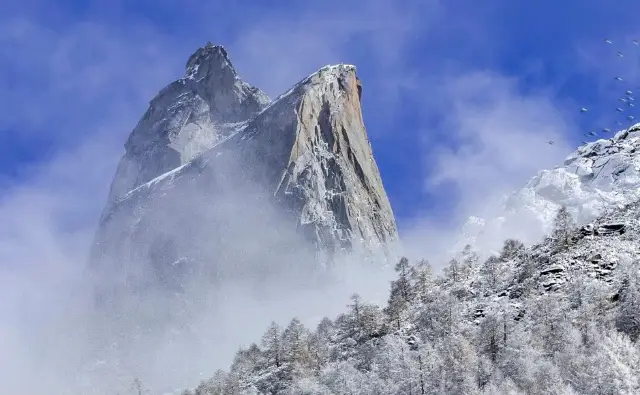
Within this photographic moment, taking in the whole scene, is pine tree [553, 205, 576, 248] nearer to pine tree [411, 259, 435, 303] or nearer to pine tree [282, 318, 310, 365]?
pine tree [411, 259, 435, 303]

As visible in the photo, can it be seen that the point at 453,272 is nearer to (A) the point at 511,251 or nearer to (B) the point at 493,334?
(A) the point at 511,251

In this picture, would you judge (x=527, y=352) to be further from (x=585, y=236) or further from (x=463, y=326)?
(x=585, y=236)

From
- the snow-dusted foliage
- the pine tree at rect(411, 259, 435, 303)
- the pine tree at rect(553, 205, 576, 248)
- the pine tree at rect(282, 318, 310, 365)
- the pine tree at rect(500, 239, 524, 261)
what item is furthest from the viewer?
the pine tree at rect(500, 239, 524, 261)

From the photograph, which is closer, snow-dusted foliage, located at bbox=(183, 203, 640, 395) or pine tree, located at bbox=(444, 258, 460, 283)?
snow-dusted foliage, located at bbox=(183, 203, 640, 395)

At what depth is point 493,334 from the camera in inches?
5089

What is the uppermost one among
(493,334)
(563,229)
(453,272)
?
(453,272)

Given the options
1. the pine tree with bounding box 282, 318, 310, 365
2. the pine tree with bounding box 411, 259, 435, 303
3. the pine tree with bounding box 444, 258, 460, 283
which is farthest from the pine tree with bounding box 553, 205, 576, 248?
the pine tree with bounding box 282, 318, 310, 365

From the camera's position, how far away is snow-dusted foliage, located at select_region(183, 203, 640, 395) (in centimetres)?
11256

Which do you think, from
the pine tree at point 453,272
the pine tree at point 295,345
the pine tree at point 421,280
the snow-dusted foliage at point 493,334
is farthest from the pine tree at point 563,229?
the pine tree at point 295,345

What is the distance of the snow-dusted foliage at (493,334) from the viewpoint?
369ft

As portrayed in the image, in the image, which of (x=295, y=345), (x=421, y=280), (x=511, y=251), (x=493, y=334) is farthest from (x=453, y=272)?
(x=493, y=334)

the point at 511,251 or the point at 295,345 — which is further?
the point at 511,251

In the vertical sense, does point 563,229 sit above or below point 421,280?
above

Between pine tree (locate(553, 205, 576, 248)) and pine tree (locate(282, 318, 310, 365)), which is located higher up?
pine tree (locate(553, 205, 576, 248))
